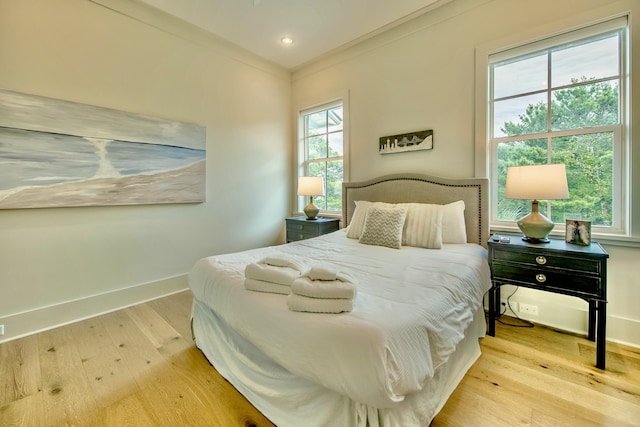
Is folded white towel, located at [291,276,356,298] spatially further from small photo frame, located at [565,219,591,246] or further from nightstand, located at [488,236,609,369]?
small photo frame, located at [565,219,591,246]

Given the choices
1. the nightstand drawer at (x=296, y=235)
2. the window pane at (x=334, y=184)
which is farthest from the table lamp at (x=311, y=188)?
the window pane at (x=334, y=184)

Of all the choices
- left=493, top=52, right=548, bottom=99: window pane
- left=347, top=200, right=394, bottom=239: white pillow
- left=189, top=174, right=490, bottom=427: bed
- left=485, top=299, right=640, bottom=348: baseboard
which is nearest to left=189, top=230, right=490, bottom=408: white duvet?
left=189, top=174, right=490, bottom=427: bed

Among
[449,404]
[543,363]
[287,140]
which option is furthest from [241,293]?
[287,140]

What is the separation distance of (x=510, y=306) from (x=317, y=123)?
130 inches

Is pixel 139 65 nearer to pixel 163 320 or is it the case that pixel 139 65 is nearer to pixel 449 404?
pixel 163 320

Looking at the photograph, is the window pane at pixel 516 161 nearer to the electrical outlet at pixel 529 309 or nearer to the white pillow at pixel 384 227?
the electrical outlet at pixel 529 309

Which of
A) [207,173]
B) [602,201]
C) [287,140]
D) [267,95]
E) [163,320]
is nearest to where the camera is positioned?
[602,201]

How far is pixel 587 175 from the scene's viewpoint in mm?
2203

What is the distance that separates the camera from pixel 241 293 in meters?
1.46

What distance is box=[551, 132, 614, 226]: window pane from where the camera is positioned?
7.00ft

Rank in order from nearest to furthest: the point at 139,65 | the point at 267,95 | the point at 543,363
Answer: the point at 543,363, the point at 139,65, the point at 267,95

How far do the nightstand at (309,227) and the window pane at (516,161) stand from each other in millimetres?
1842

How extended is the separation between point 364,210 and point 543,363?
1.78 meters

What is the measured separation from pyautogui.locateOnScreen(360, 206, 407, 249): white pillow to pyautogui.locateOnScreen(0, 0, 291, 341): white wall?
195 centimetres
